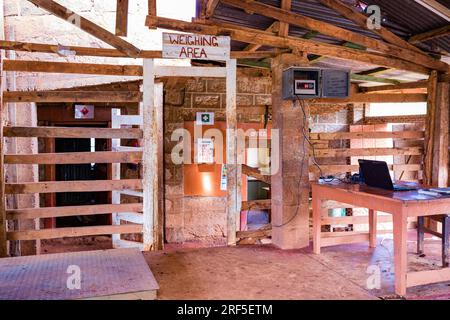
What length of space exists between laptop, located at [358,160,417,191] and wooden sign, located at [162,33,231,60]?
7.25ft

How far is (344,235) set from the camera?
536cm

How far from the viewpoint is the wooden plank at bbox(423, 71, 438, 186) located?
6406 mm

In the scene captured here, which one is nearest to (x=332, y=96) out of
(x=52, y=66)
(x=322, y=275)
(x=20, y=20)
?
(x=322, y=275)

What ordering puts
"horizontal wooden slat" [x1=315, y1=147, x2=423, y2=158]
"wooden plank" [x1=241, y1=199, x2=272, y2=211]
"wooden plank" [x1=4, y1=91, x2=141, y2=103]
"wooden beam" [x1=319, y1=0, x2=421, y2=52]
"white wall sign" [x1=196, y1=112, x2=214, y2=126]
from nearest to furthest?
"wooden beam" [x1=319, y1=0, x2=421, y2=52]
"wooden plank" [x1=4, y1=91, x2=141, y2=103]
"wooden plank" [x1=241, y1=199, x2=272, y2=211]
"horizontal wooden slat" [x1=315, y1=147, x2=423, y2=158]
"white wall sign" [x1=196, y1=112, x2=214, y2=126]

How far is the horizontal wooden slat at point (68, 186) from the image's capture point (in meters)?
5.09

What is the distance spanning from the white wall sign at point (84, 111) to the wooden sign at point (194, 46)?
13.8 ft

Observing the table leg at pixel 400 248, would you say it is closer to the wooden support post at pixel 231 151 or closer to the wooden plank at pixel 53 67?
the wooden support post at pixel 231 151

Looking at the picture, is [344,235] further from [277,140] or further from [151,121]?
[151,121]

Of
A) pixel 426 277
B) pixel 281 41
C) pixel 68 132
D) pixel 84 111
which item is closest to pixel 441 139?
pixel 281 41

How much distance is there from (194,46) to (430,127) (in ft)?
13.7

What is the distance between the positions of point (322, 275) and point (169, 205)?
4534mm

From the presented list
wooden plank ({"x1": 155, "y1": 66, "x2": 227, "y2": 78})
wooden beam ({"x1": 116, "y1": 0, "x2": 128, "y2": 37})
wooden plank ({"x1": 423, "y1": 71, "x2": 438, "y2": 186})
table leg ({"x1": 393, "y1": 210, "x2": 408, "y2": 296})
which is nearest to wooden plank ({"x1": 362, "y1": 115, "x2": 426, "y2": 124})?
wooden plank ({"x1": 423, "y1": 71, "x2": 438, "y2": 186})

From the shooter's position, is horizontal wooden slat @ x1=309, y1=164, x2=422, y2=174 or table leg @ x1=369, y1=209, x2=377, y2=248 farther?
horizontal wooden slat @ x1=309, y1=164, x2=422, y2=174

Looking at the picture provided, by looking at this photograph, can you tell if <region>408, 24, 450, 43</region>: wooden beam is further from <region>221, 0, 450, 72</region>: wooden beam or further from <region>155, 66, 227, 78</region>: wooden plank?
<region>155, 66, 227, 78</region>: wooden plank
